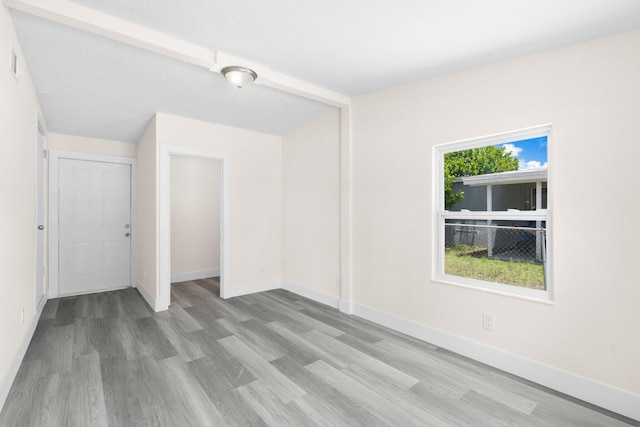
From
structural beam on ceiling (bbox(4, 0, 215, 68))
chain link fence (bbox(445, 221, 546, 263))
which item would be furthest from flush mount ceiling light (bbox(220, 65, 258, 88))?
chain link fence (bbox(445, 221, 546, 263))

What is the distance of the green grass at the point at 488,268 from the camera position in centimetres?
243

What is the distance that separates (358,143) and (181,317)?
2824 mm

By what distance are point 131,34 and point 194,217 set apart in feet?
12.5

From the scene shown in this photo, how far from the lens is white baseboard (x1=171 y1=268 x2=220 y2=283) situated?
17.4ft

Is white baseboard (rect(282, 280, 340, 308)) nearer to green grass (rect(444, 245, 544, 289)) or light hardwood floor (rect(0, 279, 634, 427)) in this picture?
light hardwood floor (rect(0, 279, 634, 427))

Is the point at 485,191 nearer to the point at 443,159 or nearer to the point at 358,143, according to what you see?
the point at 443,159

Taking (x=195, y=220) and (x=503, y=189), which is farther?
(x=195, y=220)

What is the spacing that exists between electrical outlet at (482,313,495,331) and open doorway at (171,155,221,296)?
400 centimetres

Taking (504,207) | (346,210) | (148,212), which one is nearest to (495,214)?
(504,207)

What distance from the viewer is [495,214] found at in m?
2.60

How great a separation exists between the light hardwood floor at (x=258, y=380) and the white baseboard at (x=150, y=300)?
27 cm

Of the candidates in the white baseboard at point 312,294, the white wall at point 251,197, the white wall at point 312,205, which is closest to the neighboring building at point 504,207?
the white wall at point 312,205

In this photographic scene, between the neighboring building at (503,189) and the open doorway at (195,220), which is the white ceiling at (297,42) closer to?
the neighboring building at (503,189)

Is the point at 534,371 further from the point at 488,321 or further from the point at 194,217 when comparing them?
the point at 194,217
